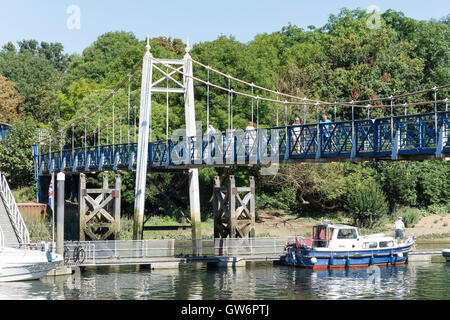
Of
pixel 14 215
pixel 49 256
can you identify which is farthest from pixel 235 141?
pixel 14 215

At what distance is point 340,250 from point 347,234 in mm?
1215

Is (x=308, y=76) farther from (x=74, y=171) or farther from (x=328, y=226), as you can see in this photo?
(x=328, y=226)

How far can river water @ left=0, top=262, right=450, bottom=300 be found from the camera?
32656 millimetres

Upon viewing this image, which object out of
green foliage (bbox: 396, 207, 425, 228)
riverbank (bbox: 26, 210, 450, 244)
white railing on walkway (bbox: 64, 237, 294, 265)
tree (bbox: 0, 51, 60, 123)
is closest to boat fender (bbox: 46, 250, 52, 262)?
white railing on walkway (bbox: 64, 237, 294, 265)

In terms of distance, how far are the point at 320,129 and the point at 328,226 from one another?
6423 millimetres

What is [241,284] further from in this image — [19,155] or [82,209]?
[19,155]

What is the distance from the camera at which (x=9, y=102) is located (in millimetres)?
93750

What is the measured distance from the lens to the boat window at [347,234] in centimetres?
4203

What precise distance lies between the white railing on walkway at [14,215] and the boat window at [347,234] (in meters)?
17.3

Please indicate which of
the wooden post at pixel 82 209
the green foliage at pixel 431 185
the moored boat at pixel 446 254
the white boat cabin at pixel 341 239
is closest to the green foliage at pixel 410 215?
the green foliage at pixel 431 185

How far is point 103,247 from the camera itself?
40812mm

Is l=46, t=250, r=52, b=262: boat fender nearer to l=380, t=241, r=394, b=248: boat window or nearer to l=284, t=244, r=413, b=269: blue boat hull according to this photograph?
l=284, t=244, r=413, b=269: blue boat hull

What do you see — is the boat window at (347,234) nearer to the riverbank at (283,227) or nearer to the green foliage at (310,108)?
the riverbank at (283,227)
